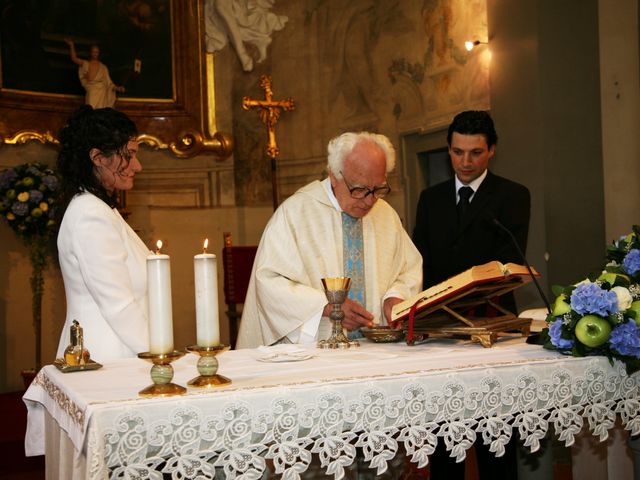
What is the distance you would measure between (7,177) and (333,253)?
498 centimetres

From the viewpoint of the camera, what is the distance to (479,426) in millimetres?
2598

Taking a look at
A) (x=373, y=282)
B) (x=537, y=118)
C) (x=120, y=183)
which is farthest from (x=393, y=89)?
(x=120, y=183)

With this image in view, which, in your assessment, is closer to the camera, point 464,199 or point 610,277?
point 610,277

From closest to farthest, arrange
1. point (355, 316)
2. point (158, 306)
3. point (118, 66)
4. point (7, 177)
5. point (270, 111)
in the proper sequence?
point (158, 306), point (355, 316), point (7, 177), point (270, 111), point (118, 66)

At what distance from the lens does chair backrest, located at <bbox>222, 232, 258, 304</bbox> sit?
8047mm

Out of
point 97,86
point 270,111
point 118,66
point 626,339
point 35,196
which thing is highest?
point 118,66

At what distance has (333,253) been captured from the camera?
4.05 m

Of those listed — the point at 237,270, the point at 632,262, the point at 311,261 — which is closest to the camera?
the point at 632,262

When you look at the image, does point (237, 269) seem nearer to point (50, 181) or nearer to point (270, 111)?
point (50, 181)

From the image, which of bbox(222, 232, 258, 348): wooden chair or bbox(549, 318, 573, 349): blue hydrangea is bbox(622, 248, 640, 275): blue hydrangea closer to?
bbox(549, 318, 573, 349): blue hydrangea

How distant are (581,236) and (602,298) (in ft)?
14.6

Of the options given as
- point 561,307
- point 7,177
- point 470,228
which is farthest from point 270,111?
point 561,307

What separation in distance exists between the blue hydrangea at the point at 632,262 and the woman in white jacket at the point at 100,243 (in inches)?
72.6

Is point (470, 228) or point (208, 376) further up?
point (470, 228)
